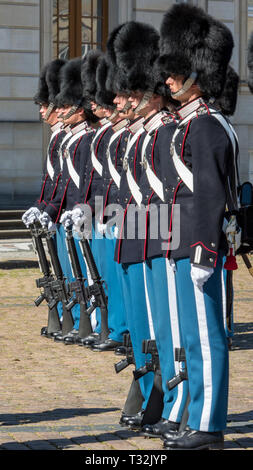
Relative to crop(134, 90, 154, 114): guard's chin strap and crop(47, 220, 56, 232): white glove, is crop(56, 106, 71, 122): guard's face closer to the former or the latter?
crop(47, 220, 56, 232): white glove

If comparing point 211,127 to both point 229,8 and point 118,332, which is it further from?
point 229,8

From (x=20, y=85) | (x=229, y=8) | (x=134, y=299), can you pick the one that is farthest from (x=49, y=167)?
(x=229, y=8)

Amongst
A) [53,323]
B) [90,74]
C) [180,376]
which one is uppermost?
[90,74]

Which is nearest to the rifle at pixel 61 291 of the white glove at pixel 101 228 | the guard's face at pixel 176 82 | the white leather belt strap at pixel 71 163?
the white leather belt strap at pixel 71 163

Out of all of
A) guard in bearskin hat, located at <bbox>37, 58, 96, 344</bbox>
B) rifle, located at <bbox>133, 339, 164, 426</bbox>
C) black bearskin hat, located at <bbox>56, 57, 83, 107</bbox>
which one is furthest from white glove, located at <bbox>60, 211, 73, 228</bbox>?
rifle, located at <bbox>133, 339, 164, 426</bbox>

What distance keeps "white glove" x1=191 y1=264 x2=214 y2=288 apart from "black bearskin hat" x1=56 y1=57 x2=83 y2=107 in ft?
13.9

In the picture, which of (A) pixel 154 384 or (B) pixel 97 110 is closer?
(A) pixel 154 384

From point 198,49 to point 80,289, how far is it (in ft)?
11.6

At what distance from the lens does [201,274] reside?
16.4 ft

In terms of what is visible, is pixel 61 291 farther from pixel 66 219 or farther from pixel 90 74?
pixel 90 74

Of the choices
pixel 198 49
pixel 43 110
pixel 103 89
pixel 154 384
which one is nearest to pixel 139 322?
pixel 154 384

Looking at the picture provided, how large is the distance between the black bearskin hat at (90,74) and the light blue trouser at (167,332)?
3.62 metres

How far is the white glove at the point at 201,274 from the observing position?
5.01m

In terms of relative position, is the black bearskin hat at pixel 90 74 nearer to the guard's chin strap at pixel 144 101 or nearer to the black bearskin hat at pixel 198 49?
the guard's chin strap at pixel 144 101
